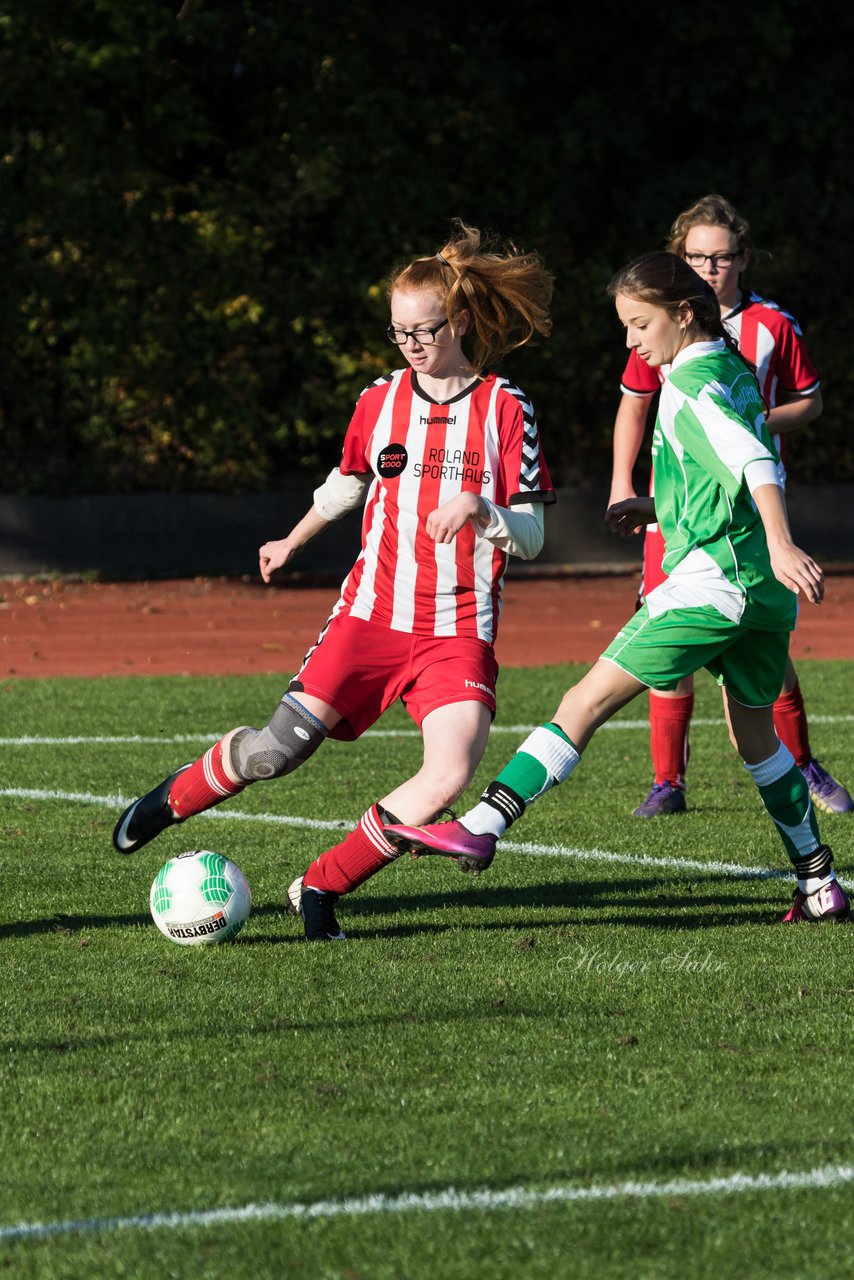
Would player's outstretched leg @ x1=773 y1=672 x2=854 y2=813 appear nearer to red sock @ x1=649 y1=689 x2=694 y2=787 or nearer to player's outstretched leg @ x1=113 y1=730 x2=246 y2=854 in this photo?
red sock @ x1=649 y1=689 x2=694 y2=787

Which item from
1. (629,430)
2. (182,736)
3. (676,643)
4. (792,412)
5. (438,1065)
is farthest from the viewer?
(182,736)

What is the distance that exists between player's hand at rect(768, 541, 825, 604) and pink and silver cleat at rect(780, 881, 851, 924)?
1.19 metres

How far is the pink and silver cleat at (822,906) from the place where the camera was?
5.38m

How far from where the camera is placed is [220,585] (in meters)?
20.6

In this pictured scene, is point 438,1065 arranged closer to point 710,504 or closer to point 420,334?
point 710,504

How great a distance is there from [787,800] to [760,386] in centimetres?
188

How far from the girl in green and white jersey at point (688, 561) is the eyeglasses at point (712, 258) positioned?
5.11 ft

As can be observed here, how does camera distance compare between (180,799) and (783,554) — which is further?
(180,799)

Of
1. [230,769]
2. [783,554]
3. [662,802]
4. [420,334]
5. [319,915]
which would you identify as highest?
[420,334]

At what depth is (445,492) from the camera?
522cm

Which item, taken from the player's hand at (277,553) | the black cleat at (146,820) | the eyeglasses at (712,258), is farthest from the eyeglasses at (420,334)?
the eyeglasses at (712,258)

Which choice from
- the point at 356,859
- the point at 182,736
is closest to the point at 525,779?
the point at 356,859

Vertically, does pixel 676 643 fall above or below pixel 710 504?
below

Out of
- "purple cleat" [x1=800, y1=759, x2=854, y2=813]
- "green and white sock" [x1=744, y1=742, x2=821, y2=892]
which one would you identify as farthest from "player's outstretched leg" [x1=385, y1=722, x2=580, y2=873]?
"purple cleat" [x1=800, y1=759, x2=854, y2=813]
